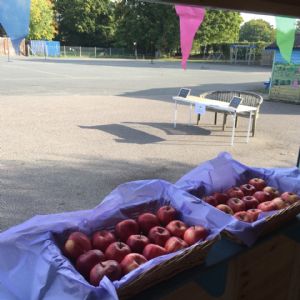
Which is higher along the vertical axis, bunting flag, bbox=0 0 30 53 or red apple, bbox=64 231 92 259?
bunting flag, bbox=0 0 30 53

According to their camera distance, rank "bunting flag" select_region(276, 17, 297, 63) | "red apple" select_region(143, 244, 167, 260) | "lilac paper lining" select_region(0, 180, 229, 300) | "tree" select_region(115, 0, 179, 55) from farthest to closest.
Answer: "tree" select_region(115, 0, 179, 55)
"bunting flag" select_region(276, 17, 297, 63)
"red apple" select_region(143, 244, 167, 260)
"lilac paper lining" select_region(0, 180, 229, 300)

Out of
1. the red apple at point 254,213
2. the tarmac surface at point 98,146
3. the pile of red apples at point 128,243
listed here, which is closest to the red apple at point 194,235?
the pile of red apples at point 128,243

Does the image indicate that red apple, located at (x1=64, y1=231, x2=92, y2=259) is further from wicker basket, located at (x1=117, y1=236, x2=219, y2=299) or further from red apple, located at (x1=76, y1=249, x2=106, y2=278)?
wicker basket, located at (x1=117, y1=236, x2=219, y2=299)

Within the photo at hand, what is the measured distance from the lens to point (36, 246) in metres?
1.55

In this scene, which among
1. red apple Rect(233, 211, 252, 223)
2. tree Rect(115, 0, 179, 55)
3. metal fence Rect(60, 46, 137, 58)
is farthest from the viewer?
metal fence Rect(60, 46, 137, 58)

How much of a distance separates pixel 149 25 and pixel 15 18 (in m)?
50.3

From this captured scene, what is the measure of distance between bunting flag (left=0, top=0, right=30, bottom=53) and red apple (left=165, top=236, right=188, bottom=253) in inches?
42.1

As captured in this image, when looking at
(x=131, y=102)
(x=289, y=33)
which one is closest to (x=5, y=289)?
(x=289, y=33)

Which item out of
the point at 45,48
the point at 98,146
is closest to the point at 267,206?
the point at 98,146

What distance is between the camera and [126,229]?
1776 mm

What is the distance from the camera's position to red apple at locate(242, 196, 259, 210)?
2189 millimetres

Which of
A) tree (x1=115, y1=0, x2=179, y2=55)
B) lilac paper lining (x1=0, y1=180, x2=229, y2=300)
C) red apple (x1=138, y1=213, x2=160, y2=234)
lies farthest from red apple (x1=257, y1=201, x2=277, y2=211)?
tree (x1=115, y1=0, x2=179, y2=55)

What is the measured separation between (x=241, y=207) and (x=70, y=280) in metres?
1.12

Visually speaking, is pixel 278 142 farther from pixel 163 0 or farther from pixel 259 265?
pixel 163 0
